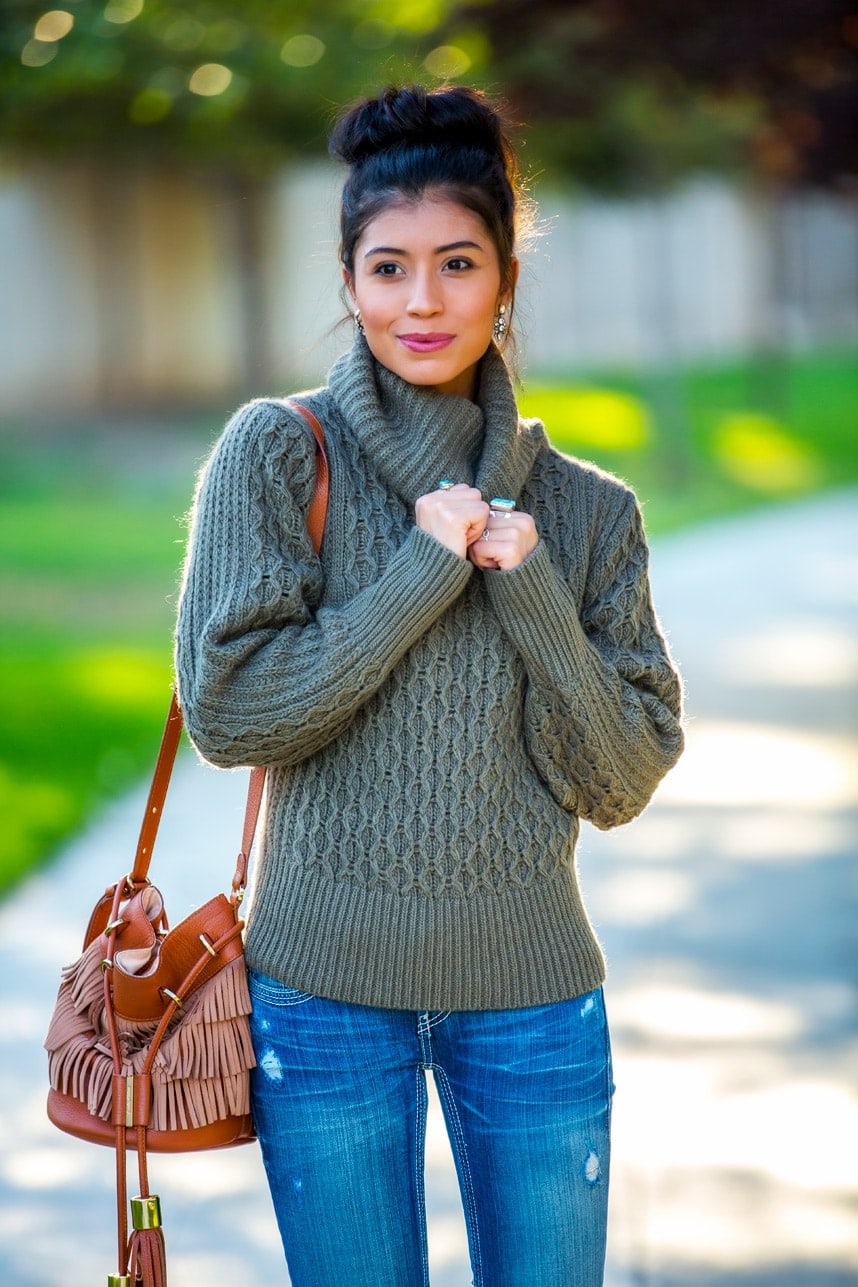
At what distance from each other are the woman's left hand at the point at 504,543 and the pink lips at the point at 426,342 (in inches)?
9.6

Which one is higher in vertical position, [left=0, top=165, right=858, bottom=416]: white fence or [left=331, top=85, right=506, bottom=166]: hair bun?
[left=0, top=165, right=858, bottom=416]: white fence

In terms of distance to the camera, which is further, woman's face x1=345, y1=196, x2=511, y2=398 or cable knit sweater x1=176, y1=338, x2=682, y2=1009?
woman's face x1=345, y1=196, x2=511, y2=398

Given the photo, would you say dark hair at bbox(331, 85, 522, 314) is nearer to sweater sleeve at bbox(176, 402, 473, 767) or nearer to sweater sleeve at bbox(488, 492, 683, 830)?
sweater sleeve at bbox(176, 402, 473, 767)

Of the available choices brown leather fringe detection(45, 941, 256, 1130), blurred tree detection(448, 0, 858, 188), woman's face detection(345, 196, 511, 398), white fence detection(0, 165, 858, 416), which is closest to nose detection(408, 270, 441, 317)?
woman's face detection(345, 196, 511, 398)

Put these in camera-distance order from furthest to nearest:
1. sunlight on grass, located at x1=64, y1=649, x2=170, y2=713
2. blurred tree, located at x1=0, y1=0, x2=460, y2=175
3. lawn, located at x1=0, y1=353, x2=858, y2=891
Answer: sunlight on grass, located at x1=64, y1=649, x2=170, y2=713 < lawn, located at x1=0, y1=353, x2=858, y2=891 < blurred tree, located at x1=0, y1=0, x2=460, y2=175

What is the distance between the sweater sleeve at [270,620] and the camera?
2.18 m

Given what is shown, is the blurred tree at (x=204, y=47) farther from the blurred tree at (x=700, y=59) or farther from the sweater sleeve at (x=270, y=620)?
the sweater sleeve at (x=270, y=620)

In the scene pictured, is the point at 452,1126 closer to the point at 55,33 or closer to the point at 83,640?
the point at 55,33

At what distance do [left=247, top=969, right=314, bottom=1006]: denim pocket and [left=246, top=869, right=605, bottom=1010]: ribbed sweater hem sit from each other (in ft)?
0.04

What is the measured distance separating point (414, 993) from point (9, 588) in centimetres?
940

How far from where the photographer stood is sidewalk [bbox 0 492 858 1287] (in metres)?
3.54

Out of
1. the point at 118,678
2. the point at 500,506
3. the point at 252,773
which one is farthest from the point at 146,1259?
the point at 118,678

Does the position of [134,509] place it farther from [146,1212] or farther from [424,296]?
[146,1212]

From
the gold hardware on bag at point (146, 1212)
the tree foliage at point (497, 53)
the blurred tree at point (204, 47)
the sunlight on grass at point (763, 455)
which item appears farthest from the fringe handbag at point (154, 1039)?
the sunlight on grass at point (763, 455)
